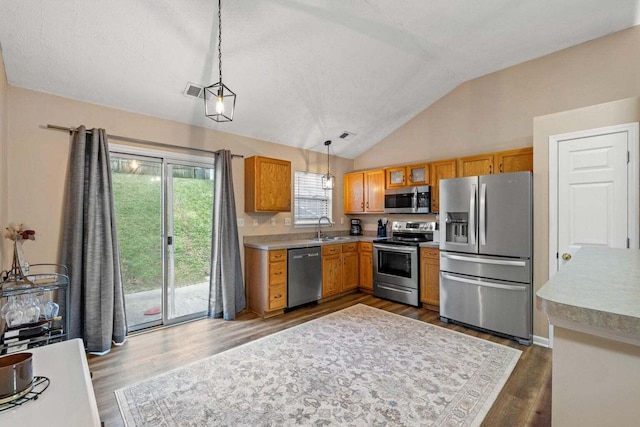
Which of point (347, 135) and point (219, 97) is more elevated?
point (347, 135)

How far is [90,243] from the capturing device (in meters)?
2.94

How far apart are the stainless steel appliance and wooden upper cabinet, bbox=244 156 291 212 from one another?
1.76 metres

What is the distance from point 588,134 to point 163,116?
4644 mm

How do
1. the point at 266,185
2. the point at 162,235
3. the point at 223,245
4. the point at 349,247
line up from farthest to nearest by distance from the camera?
1. the point at 349,247
2. the point at 266,185
3. the point at 223,245
4. the point at 162,235

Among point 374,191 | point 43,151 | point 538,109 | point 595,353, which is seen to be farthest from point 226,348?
point 538,109

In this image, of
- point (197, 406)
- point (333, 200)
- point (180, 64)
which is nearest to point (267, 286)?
point (197, 406)

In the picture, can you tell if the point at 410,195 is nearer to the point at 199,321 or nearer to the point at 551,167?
the point at 551,167

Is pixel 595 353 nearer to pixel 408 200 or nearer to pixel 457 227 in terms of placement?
pixel 457 227

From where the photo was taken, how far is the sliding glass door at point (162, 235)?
3453 millimetres

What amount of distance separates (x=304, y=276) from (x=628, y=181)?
12.2 feet

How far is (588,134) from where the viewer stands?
2852 mm

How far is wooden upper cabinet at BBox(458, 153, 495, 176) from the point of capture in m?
4.03

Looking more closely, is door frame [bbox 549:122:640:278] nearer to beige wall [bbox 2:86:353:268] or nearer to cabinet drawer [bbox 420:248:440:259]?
cabinet drawer [bbox 420:248:440:259]

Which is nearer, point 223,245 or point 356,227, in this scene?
point 223,245
